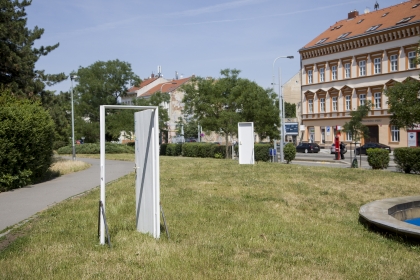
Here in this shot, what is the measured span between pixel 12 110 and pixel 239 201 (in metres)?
8.30

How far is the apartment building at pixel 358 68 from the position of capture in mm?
55250

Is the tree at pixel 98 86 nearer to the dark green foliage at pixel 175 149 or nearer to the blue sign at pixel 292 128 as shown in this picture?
the dark green foliage at pixel 175 149

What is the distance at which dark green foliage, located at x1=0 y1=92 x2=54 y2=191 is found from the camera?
15516mm

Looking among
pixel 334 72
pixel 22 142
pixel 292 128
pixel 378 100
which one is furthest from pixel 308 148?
pixel 22 142

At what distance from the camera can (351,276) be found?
593 centimetres

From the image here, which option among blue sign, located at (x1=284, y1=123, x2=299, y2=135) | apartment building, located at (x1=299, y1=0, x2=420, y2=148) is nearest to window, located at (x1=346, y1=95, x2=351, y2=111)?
apartment building, located at (x1=299, y1=0, x2=420, y2=148)

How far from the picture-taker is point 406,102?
2486cm

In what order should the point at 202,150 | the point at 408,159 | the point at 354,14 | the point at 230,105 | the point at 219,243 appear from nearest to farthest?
the point at 219,243 < the point at 408,159 < the point at 230,105 < the point at 202,150 < the point at 354,14

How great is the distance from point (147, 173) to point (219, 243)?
1541 millimetres

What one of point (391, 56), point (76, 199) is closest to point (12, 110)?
point (76, 199)

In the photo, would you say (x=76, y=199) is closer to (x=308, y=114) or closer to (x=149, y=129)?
(x=149, y=129)

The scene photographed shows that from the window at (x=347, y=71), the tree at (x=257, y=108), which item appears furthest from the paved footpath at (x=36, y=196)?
the window at (x=347, y=71)

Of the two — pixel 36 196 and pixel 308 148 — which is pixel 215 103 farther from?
pixel 36 196

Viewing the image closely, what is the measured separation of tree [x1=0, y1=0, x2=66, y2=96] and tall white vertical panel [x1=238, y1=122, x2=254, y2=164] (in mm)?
10270
